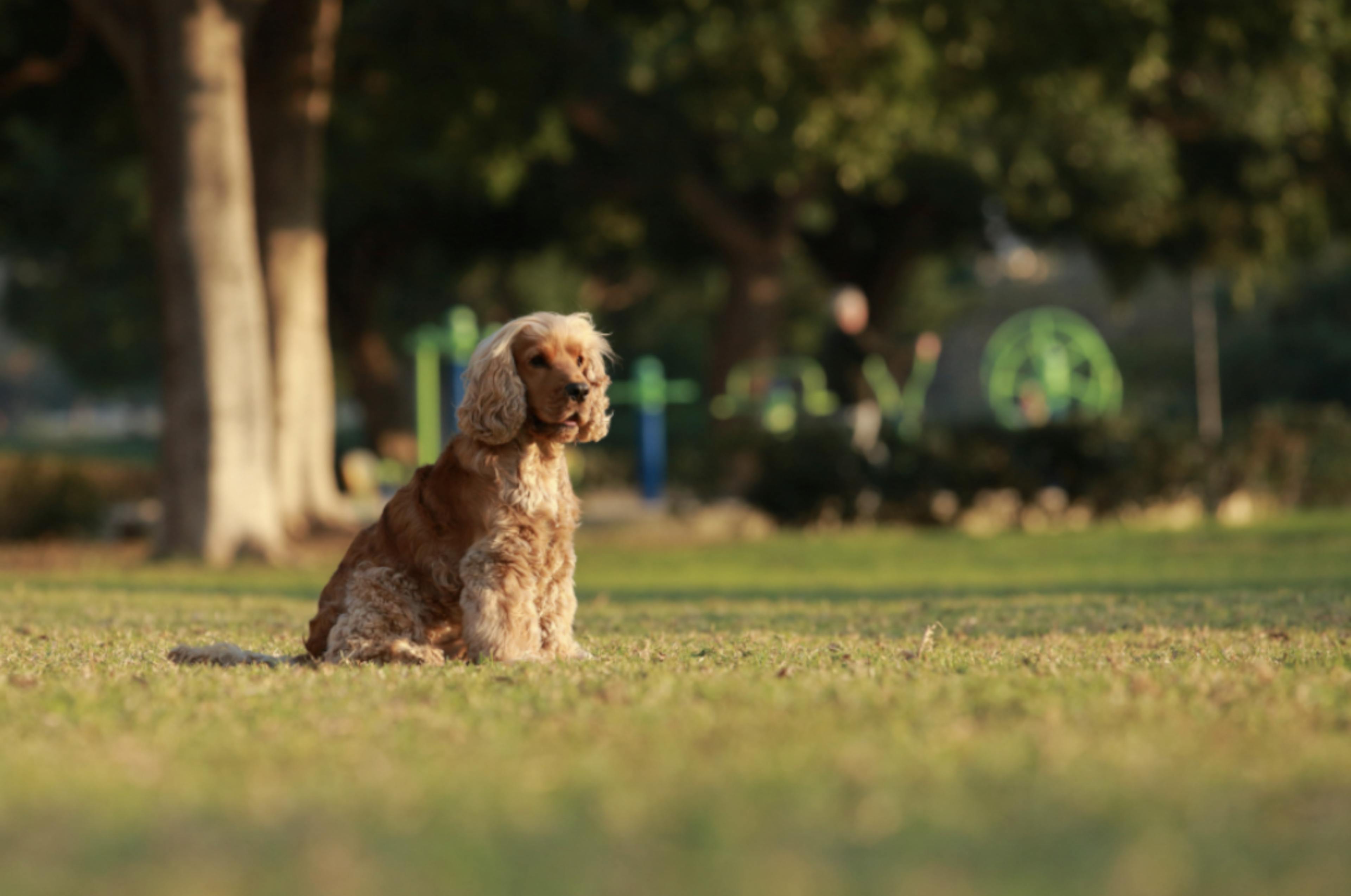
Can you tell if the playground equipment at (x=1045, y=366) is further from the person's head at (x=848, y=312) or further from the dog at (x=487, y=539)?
the dog at (x=487, y=539)

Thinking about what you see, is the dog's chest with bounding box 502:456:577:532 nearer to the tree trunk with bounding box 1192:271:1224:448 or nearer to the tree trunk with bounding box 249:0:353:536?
the tree trunk with bounding box 249:0:353:536

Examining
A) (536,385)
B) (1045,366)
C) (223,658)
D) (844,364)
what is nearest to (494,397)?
(536,385)

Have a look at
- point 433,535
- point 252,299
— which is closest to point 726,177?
point 252,299

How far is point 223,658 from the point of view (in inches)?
290

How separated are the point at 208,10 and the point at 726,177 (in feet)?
41.0

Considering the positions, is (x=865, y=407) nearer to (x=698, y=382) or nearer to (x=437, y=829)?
(x=437, y=829)

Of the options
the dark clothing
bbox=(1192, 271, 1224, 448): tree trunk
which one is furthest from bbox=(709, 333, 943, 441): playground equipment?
bbox=(1192, 271, 1224, 448): tree trunk

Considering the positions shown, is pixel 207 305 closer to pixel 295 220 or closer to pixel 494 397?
pixel 295 220

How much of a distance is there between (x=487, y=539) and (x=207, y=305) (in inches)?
445

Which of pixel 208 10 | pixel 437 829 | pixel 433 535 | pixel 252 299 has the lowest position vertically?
pixel 437 829

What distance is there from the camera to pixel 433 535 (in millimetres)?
7293

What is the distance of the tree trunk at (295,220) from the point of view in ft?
67.0

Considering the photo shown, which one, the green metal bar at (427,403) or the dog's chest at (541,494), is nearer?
the dog's chest at (541,494)

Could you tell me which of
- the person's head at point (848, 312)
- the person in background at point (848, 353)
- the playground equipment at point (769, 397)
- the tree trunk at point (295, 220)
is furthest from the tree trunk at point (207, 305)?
the person's head at point (848, 312)
